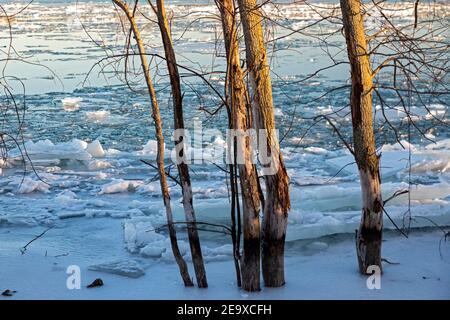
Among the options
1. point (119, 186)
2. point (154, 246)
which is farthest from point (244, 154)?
point (119, 186)

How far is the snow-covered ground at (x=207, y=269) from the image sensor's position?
17.0ft

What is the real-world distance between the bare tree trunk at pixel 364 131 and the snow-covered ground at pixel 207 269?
1.04 ft

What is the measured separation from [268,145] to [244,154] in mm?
199

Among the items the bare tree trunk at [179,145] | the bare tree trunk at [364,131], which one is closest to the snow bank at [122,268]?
the bare tree trunk at [179,145]

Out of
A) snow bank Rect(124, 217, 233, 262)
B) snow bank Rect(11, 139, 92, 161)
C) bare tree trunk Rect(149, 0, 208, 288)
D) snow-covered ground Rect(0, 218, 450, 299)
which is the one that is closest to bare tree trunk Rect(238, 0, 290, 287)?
snow-covered ground Rect(0, 218, 450, 299)

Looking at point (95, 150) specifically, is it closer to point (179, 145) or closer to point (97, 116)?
point (97, 116)

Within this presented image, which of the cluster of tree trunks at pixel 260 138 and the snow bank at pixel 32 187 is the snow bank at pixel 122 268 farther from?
the snow bank at pixel 32 187

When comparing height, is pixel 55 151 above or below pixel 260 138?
below

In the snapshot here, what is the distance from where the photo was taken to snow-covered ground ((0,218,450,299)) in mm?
5191

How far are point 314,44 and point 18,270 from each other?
43.7 feet

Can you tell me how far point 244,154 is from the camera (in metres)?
4.88

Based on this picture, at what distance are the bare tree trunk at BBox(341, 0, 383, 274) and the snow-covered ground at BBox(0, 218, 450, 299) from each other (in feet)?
1.04
